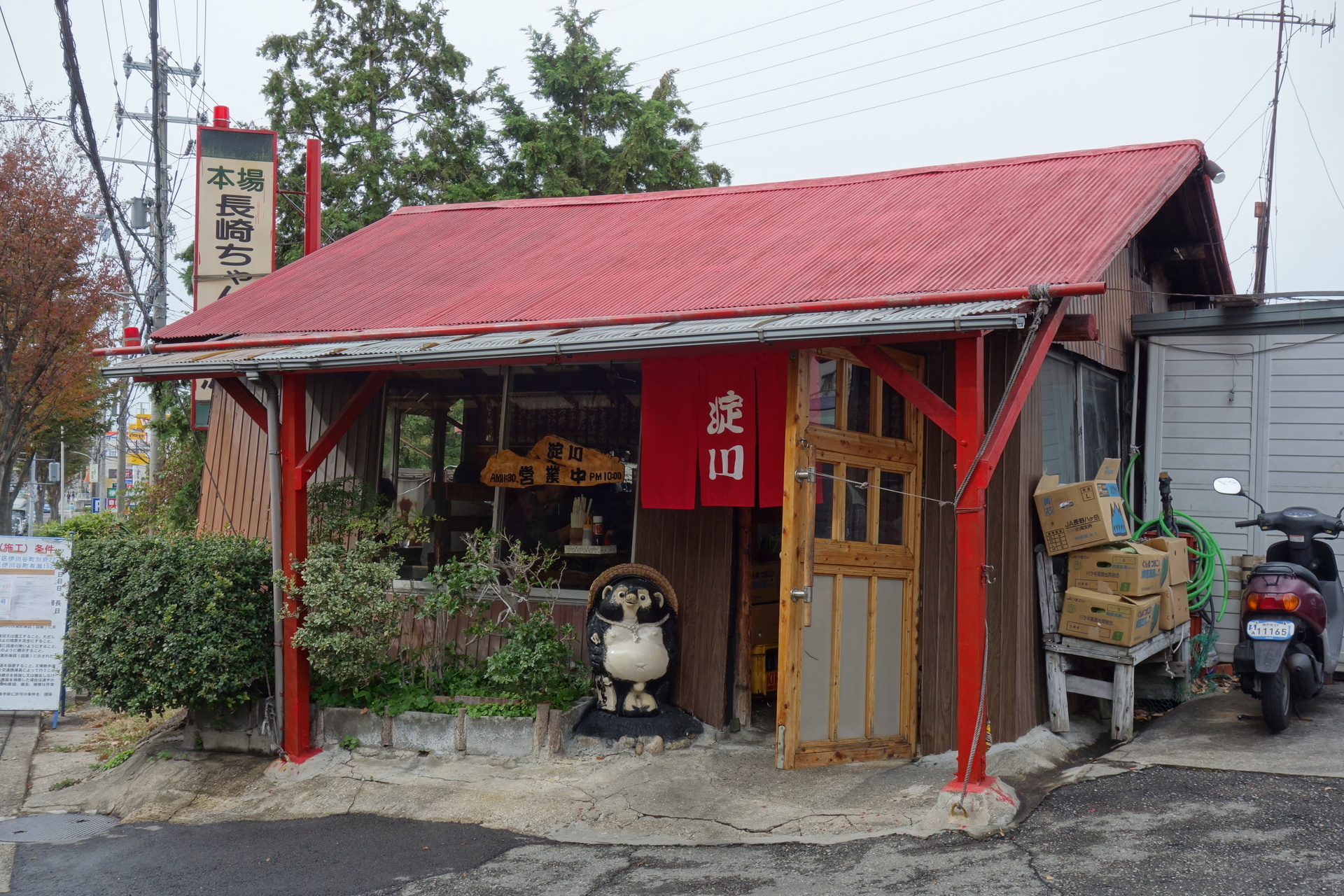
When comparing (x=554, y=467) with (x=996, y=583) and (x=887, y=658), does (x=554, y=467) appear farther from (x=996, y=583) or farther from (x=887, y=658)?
(x=996, y=583)

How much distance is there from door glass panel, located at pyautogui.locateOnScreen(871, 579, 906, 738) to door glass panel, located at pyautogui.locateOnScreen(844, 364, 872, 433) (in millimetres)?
1121

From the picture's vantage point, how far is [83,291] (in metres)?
14.5

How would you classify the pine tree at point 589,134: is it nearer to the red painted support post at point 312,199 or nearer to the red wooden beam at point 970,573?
the red painted support post at point 312,199

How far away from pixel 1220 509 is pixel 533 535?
19.5ft

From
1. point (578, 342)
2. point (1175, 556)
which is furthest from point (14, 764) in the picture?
point (1175, 556)

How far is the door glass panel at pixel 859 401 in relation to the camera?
6945 millimetres

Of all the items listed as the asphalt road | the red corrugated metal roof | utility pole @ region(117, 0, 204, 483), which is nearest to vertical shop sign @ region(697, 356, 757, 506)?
the red corrugated metal roof

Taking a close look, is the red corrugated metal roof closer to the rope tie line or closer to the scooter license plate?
the rope tie line

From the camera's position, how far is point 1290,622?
6336 millimetres

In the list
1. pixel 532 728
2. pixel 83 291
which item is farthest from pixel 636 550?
pixel 83 291

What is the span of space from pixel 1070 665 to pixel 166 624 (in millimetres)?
6792

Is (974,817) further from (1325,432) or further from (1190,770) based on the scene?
(1325,432)

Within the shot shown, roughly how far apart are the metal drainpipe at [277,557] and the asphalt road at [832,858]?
3.94 feet

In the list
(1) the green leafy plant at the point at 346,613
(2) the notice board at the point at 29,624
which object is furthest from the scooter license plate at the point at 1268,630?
(2) the notice board at the point at 29,624
